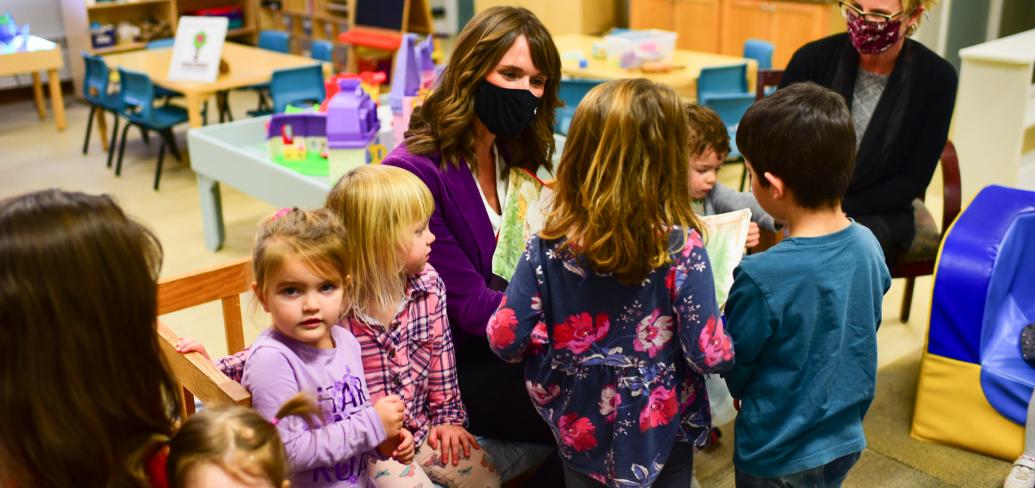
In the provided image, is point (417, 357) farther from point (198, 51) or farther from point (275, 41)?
point (275, 41)

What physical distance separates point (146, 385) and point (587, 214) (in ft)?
2.62

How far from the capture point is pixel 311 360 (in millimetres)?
1727

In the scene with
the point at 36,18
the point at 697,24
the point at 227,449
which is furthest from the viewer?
the point at 36,18

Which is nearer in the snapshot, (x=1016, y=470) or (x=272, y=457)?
(x=272, y=457)

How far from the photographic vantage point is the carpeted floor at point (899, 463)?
276 cm

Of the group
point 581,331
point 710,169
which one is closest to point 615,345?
point 581,331

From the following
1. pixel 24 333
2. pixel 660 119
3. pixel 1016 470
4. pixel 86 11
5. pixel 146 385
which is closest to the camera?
pixel 24 333

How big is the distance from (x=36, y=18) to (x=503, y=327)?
25.5 ft

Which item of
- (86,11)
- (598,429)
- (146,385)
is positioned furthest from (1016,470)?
(86,11)

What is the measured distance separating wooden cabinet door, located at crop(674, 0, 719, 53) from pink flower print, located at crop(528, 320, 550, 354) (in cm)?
645

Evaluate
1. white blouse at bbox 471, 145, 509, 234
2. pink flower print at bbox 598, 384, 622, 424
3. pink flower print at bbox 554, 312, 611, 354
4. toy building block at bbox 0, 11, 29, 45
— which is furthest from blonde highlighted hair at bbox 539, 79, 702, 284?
toy building block at bbox 0, 11, 29, 45

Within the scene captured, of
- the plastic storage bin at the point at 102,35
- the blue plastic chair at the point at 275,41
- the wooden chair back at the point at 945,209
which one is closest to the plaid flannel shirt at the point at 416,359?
the wooden chair back at the point at 945,209

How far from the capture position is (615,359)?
1.77m

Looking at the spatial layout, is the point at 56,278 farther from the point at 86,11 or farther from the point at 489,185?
the point at 86,11
